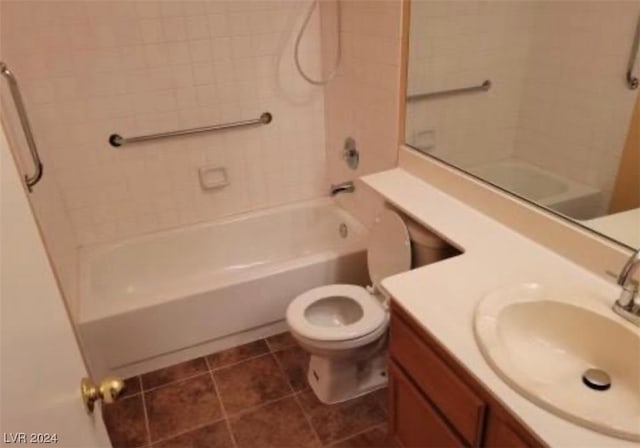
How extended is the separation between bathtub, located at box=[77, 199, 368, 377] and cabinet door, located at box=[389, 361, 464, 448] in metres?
0.91

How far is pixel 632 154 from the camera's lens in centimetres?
136

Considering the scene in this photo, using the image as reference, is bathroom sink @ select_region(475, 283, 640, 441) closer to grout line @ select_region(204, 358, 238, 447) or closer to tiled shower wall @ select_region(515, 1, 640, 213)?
tiled shower wall @ select_region(515, 1, 640, 213)

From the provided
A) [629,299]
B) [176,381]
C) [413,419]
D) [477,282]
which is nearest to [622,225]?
[629,299]

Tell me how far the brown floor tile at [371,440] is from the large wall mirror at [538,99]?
40.6 inches

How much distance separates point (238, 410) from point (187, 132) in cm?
136

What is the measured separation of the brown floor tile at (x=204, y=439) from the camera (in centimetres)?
177

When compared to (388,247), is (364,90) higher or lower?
higher

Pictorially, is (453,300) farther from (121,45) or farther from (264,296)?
(121,45)

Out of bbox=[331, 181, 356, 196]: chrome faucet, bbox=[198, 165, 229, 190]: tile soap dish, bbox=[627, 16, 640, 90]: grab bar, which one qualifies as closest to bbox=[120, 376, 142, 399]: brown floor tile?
bbox=[198, 165, 229, 190]: tile soap dish

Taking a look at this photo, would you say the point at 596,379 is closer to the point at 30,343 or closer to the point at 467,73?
the point at 30,343

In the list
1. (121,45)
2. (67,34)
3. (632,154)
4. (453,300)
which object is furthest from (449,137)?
(67,34)

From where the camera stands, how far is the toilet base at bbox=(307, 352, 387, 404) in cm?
188

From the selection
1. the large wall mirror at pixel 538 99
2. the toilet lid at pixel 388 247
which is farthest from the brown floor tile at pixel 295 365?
the large wall mirror at pixel 538 99

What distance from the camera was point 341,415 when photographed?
1.87 m
